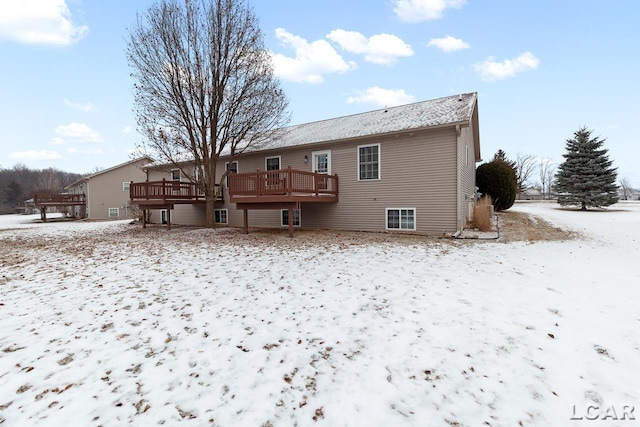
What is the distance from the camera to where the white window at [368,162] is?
11586 millimetres

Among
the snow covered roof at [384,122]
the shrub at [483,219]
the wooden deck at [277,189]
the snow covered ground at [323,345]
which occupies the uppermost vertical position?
the snow covered roof at [384,122]

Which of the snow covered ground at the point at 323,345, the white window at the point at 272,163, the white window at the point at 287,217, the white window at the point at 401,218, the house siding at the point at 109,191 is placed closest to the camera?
the snow covered ground at the point at 323,345

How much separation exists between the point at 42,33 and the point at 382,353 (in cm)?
1950

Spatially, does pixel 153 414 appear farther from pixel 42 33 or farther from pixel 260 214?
pixel 42 33

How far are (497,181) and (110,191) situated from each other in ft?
104

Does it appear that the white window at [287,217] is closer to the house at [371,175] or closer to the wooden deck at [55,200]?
the house at [371,175]

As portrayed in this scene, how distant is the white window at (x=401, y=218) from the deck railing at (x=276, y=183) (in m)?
2.77

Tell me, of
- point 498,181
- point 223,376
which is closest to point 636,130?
point 498,181

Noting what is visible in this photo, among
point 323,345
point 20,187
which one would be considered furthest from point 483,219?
point 20,187

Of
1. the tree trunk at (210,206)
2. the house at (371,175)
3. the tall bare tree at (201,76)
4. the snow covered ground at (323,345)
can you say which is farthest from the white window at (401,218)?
the tree trunk at (210,206)

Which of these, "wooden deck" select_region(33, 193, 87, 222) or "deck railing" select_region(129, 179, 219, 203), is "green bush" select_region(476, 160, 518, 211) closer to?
"deck railing" select_region(129, 179, 219, 203)

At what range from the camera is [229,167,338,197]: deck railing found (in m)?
10.4

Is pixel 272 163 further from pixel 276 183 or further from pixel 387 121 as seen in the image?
pixel 387 121

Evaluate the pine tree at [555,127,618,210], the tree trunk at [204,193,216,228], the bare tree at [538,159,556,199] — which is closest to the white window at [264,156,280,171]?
the tree trunk at [204,193,216,228]
